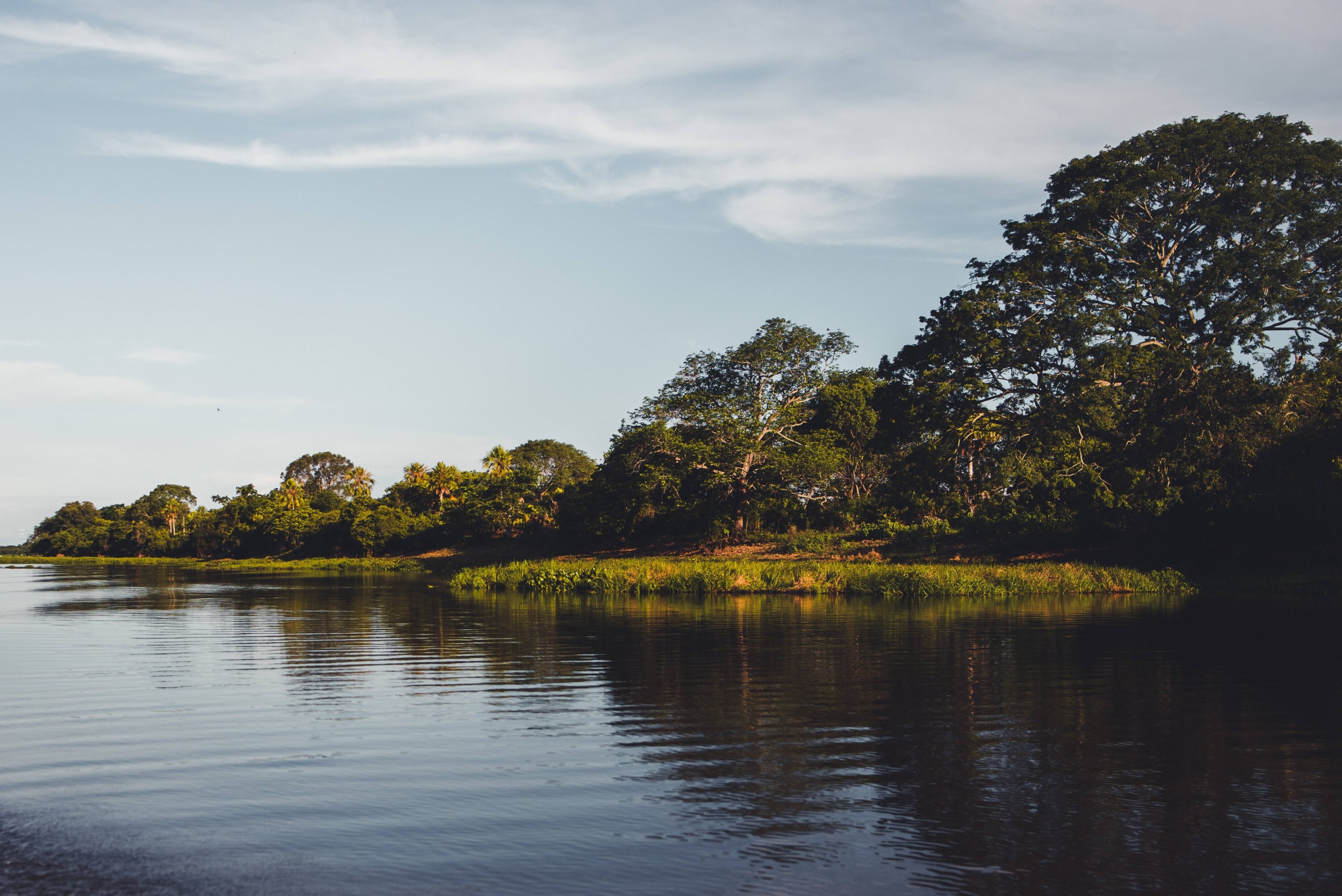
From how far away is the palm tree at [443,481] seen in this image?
99562mm

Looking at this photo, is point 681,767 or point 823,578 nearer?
point 681,767

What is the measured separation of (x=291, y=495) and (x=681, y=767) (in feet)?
389

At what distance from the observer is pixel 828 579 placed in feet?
130

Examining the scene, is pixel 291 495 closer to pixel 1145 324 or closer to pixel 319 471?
pixel 319 471

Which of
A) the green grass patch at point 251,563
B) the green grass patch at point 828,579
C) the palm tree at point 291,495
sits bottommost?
the green grass patch at point 251,563

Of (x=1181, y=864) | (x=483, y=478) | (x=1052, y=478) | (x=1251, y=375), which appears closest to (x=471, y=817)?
(x=1181, y=864)

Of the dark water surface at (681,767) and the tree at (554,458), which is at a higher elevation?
the tree at (554,458)

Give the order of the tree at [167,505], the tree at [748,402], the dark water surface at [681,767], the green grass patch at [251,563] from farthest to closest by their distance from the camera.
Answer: the tree at [167,505]
the green grass patch at [251,563]
the tree at [748,402]
the dark water surface at [681,767]

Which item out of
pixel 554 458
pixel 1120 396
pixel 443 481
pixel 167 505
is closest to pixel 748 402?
pixel 1120 396

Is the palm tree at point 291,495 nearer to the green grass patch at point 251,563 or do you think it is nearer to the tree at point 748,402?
the green grass patch at point 251,563

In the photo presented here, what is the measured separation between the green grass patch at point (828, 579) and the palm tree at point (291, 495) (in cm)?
7564

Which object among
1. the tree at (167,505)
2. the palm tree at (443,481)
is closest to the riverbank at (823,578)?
the palm tree at (443,481)

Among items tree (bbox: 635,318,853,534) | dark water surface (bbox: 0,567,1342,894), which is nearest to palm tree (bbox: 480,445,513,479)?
tree (bbox: 635,318,853,534)

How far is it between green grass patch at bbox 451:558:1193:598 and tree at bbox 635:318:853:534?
15.5 meters
